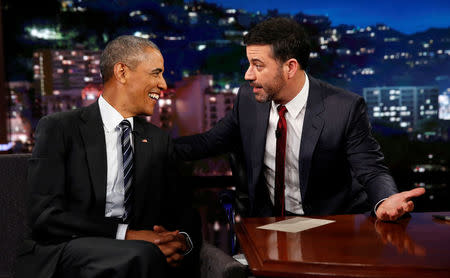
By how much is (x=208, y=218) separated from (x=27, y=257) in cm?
240

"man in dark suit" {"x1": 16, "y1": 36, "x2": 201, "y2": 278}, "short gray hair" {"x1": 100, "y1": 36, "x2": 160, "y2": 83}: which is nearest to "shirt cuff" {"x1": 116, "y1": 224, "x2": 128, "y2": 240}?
"man in dark suit" {"x1": 16, "y1": 36, "x2": 201, "y2": 278}

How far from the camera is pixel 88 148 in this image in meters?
1.97

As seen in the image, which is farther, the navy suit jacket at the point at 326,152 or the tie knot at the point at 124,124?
the navy suit jacket at the point at 326,152

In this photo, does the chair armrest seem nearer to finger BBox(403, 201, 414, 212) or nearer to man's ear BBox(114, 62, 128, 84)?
finger BBox(403, 201, 414, 212)

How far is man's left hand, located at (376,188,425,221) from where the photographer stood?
1785 mm

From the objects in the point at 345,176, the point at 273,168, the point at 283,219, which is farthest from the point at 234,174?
the point at 283,219

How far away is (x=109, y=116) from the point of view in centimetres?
208

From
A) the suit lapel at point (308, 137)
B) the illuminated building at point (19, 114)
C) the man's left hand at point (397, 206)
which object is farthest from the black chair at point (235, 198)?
the illuminated building at point (19, 114)

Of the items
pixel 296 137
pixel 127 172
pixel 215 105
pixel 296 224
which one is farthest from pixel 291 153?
pixel 215 105

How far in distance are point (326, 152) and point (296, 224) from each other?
2.25ft

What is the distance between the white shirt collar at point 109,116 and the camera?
→ 6.77ft

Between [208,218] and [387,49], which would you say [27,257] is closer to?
[208,218]

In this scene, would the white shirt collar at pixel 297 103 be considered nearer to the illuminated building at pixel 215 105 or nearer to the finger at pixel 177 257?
the finger at pixel 177 257

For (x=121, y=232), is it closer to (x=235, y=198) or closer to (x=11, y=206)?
(x=11, y=206)
